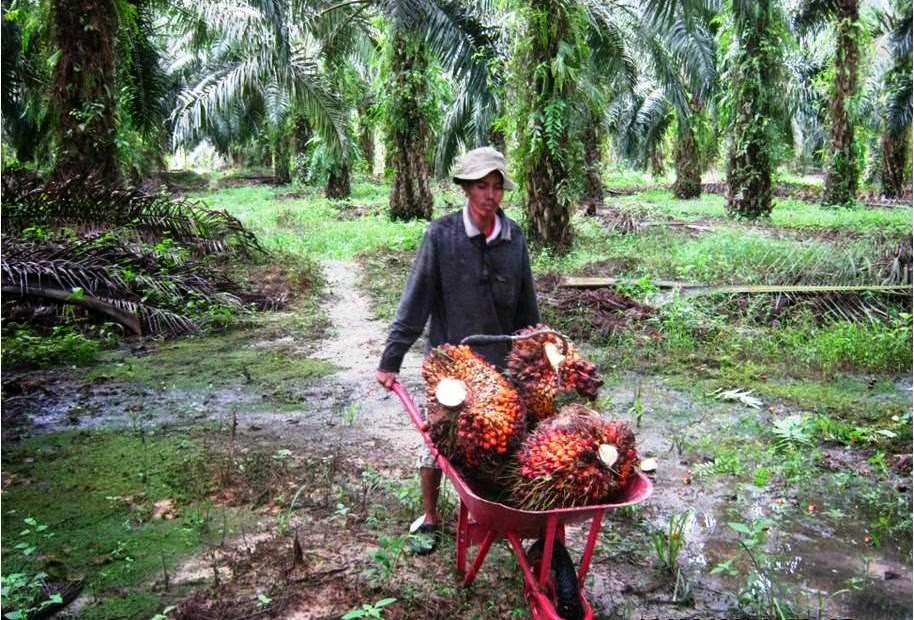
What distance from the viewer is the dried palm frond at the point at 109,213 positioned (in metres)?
8.38

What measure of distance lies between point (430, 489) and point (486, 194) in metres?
1.34

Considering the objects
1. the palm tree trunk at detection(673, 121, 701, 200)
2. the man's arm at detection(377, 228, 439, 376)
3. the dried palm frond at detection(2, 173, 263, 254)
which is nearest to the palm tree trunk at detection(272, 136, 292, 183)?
the palm tree trunk at detection(673, 121, 701, 200)

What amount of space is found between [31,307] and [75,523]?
412 cm

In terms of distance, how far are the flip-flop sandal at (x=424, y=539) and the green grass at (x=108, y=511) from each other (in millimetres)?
870

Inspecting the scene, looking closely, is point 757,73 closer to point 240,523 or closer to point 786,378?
point 786,378

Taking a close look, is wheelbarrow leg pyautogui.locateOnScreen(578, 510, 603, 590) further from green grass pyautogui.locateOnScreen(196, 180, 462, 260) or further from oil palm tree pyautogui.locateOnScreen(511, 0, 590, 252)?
green grass pyautogui.locateOnScreen(196, 180, 462, 260)

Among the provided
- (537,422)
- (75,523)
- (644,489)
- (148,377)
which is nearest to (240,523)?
(75,523)

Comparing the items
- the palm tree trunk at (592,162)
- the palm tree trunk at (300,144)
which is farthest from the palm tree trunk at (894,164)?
the palm tree trunk at (300,144)

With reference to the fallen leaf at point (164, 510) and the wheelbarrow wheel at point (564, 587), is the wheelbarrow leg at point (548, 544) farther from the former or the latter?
the fallen leaf at point (164, 510)

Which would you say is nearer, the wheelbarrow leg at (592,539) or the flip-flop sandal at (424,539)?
the wheelbarrow leg at (592,539)

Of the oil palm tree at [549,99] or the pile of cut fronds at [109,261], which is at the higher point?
the oil palm tree at [549,99]

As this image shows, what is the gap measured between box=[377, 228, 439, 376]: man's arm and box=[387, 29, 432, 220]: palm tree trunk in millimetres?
10653

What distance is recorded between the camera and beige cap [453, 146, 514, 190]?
315 centimetres

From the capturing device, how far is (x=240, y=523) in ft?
12.4
